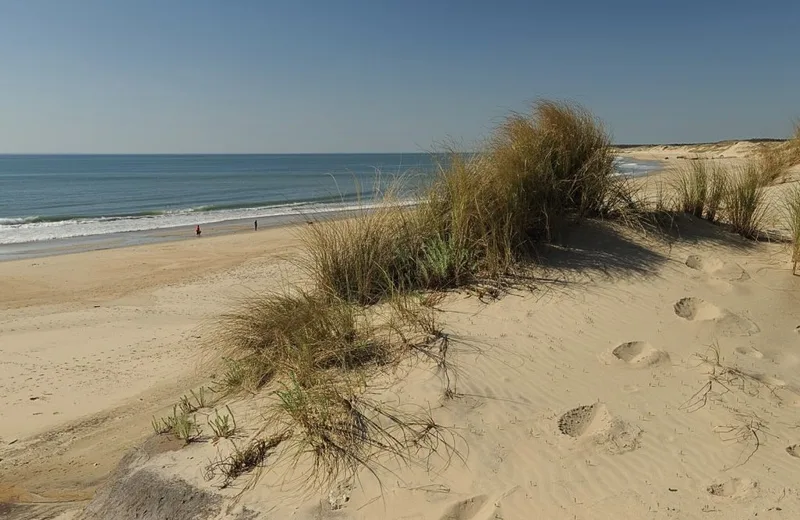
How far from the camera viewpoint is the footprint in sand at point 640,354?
404 centimetres

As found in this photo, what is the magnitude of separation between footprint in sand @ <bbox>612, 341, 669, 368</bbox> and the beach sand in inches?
0.6

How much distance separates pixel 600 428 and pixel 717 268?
10.0ft

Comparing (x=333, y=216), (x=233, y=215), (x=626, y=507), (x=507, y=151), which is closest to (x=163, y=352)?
(x=333, y=216)

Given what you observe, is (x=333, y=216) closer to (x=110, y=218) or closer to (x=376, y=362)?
(x=376, y=362)

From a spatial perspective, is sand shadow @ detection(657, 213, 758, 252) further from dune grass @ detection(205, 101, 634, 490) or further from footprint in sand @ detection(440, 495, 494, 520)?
footprint in sand @ detection(440, 495, 494, 520)

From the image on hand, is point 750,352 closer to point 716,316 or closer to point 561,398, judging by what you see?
point 716,316

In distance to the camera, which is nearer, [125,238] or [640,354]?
[640,354]

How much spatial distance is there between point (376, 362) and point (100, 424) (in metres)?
2.48

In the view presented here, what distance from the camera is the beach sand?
2844 millimetres

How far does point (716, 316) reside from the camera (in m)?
4.63

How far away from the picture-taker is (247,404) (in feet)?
12.7

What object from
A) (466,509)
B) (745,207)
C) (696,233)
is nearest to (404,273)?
(466,509)

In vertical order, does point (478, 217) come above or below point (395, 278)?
above

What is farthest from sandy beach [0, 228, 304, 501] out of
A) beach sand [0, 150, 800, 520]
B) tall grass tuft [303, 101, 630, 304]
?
tall grass tuft [303, 101, 630, 304]
